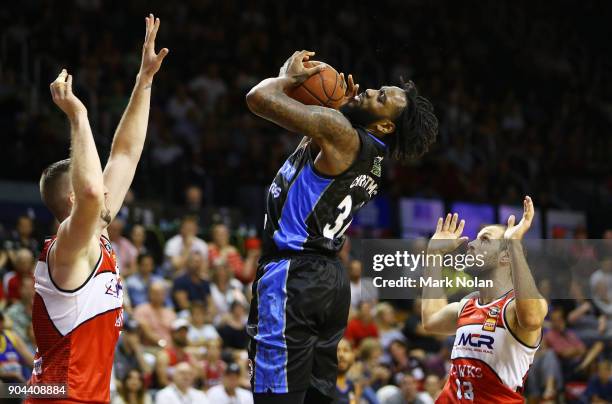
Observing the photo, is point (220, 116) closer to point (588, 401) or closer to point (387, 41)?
point (387, 41)

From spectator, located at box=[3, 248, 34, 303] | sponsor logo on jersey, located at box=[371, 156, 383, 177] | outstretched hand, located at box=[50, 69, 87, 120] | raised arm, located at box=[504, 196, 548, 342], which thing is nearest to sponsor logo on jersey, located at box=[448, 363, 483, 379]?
raised arm, located at box=[504, 196, 548, 342]

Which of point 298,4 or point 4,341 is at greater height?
point 298,4

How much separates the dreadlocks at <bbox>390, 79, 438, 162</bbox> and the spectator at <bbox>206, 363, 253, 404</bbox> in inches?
205

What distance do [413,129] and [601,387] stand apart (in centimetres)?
775

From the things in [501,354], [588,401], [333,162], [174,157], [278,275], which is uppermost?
[174,157]

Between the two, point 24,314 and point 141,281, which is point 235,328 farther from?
point 24,314

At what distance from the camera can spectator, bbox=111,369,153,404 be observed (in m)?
9.37

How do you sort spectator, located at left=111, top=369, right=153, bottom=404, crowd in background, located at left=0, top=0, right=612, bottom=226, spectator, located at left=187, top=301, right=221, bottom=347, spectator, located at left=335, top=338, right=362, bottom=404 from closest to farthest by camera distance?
spectator, located at left=335, top=338, right=362, bottom=404 < spectator, located at left=111, top=369, right=153, bottom=404 < spectator, located at left=187, top=301, right=221, bottom=347 < crowd in background, located at left=0, top=0, right=612, bottom=226

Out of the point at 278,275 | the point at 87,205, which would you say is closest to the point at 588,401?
the point at 278,275

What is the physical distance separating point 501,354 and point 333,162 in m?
1.78

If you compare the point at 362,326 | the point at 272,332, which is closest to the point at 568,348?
the point at 362,326

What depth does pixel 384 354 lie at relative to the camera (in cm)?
1199

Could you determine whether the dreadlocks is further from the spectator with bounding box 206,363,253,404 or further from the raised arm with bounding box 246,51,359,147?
the spectator with bounding box 206,363,253,404

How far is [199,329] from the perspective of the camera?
1096 centimetres
